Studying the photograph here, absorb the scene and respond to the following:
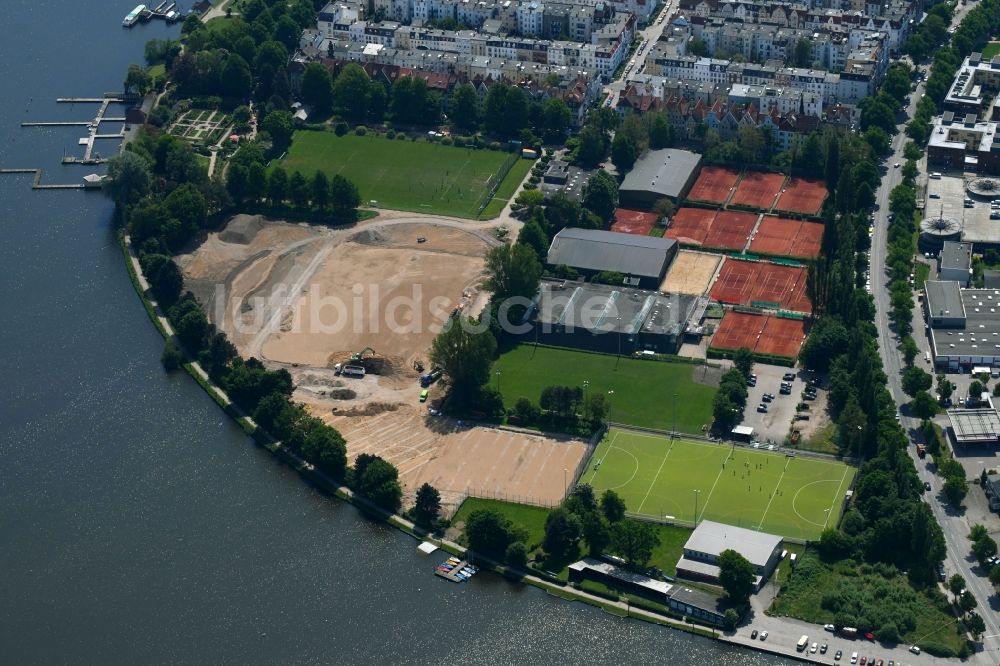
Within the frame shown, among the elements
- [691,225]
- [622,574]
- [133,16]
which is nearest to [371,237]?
[691,225]

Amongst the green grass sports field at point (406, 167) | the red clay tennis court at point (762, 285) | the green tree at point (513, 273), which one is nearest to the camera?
the green tree at point (513, 273)

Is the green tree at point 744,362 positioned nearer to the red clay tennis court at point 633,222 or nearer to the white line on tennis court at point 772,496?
the white line on tennis court at point 772,496

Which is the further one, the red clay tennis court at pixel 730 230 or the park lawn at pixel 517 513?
the red clay tennis court at pixel 730 230

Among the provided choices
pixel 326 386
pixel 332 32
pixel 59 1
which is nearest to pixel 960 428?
pixel 326 386

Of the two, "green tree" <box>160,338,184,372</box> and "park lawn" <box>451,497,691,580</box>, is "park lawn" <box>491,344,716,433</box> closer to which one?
"park lawn" <box>451,497,691,580</box>

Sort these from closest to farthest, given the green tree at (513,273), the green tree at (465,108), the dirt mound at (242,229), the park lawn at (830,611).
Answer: the park lawn at (830,611) < the green tree at (513,273) < the dirt mound at (242,229) < the green tree at (465,108)

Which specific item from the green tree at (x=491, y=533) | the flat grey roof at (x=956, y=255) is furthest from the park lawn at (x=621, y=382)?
the flat grey roof at (x=956, y=255)

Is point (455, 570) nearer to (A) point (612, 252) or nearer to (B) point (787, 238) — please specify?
(A) point (612, 252)
